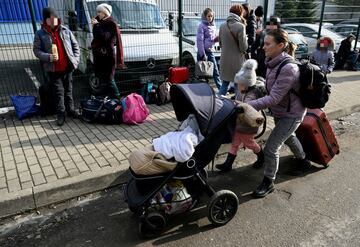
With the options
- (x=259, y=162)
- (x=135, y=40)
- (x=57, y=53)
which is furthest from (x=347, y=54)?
(x=57, y=53)

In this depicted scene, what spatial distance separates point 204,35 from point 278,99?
405 centimetres

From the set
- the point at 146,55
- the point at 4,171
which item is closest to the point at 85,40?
the point at 146,55

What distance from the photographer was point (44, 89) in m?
5.71

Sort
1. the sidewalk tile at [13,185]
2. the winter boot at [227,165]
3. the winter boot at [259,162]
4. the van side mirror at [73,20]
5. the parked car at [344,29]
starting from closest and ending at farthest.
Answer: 1. the sidewalk tile at [13,185]
2. the winter boot at [227,165]
3. the winter boot at [259,162]
4. the van side mirror at [73,20]
5. the parked car at [344,29]

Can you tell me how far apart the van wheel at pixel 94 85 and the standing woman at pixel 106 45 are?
881 mm

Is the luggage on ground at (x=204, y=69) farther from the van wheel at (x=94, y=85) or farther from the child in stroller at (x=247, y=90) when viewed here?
the child in stroller at (x=247, y=90)

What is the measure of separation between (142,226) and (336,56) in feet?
36.1

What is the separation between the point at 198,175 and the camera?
298 centimetres

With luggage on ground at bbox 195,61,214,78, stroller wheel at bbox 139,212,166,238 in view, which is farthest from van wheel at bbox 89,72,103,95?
stroller wheel at bbox 139,212,166,238

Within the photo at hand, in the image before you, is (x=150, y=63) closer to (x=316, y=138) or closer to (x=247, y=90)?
(x=247, y=90)

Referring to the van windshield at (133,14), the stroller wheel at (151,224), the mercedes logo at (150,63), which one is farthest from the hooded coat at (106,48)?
the stroller wheel at (151,224)

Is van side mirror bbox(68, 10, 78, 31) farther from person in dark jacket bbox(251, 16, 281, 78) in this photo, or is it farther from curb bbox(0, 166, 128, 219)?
curb bbox(0, 166, 128, 219)

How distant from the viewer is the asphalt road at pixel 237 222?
2945mm

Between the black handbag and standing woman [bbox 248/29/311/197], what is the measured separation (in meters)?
2.92
